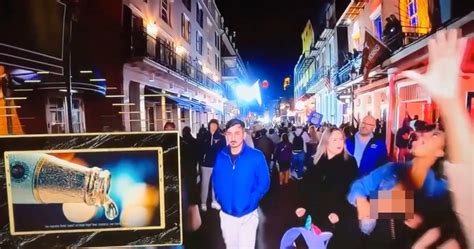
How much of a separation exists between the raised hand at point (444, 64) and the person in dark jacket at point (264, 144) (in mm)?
1046

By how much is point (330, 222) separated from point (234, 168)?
2.45 feet

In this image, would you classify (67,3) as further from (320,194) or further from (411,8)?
(411,8)

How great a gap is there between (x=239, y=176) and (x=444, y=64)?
4.83 feet

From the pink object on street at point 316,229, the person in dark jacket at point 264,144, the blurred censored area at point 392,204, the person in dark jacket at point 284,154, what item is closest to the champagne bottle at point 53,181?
the person in dark jacket at point 264,144

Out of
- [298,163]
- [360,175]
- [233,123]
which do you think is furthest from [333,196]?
[233,123]

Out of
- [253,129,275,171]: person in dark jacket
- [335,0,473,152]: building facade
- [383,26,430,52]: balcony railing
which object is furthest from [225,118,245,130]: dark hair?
[383,26,430,52]: balcony railing

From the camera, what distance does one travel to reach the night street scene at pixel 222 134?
2180 mm

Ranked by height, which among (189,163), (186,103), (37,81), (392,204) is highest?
(37,81)

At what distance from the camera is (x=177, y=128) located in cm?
229

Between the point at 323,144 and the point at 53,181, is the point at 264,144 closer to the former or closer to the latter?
the point at 323,144

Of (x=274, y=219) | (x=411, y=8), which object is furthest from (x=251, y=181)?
(x=411, y=8)

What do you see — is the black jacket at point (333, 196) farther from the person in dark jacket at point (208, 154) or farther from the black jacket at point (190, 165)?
the black jacket at point (190, 165)

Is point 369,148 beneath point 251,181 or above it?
above

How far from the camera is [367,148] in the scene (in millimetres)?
2324
